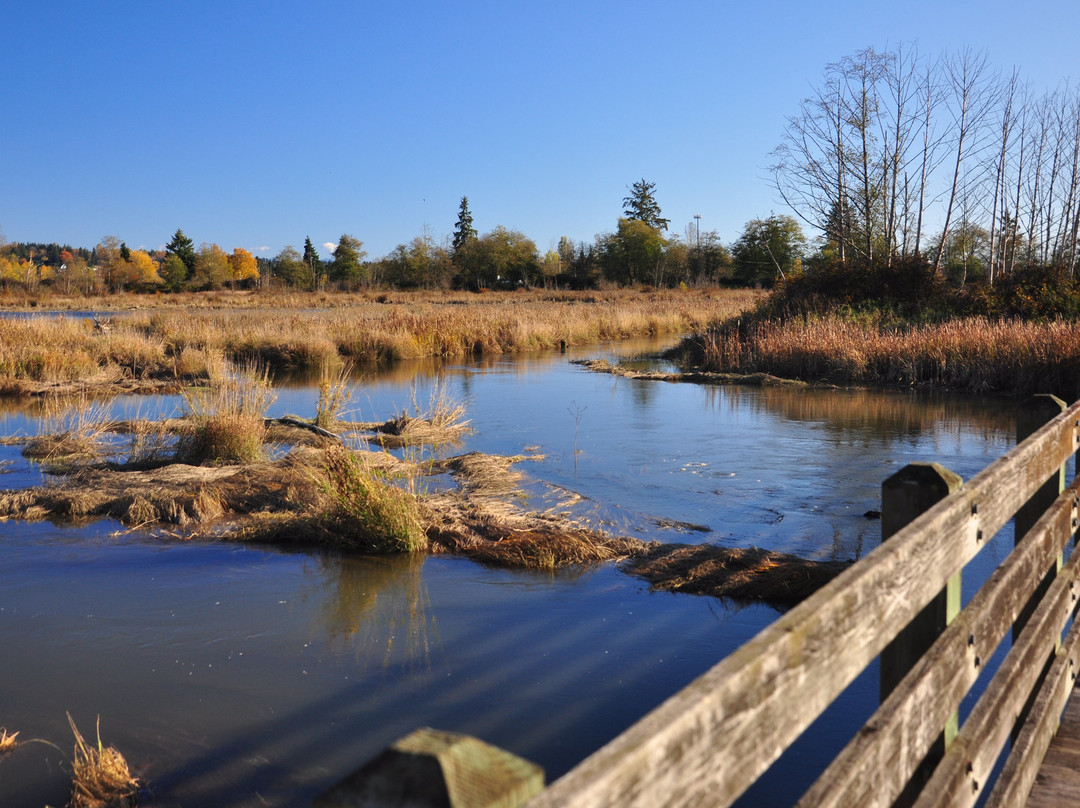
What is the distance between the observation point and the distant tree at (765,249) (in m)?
62.2

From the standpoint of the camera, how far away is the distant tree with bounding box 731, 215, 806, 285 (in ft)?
204

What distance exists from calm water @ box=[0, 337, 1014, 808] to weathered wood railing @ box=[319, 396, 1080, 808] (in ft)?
4.78

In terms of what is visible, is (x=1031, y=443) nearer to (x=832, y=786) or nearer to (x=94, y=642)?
(x=832, y=786)

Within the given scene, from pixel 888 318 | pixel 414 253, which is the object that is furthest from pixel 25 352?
pixel 414 253

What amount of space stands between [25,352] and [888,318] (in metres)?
19.1

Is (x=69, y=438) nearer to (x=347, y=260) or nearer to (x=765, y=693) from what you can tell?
(x=765, y=693)

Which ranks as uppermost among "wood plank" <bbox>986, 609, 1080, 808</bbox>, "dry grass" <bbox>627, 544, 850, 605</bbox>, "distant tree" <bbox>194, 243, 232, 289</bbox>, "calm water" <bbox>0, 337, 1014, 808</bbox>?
"distant tree" <bbox>194, 243, 232, 289</bbox>

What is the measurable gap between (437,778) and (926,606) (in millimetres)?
1434

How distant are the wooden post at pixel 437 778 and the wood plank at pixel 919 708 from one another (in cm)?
62

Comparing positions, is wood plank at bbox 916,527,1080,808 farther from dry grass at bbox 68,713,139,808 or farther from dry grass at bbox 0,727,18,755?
dry grass at bbox 0,727,18,755

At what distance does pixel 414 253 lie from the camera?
252 ft

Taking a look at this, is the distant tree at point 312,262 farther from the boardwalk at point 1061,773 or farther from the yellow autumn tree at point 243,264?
the boardwalk at point 1061,773

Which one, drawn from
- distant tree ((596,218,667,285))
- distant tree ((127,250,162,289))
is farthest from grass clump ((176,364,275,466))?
distant tree ((127,250,162,289))

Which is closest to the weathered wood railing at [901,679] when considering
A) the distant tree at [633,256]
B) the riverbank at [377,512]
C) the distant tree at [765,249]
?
the riverbank at [377,512]
